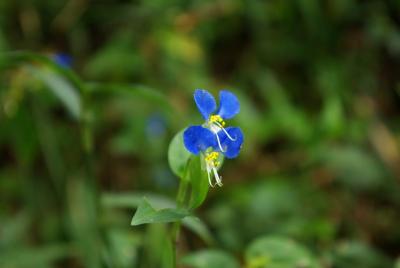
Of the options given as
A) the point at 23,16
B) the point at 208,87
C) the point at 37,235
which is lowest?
the point at 37,235

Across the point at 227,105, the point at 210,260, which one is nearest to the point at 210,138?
the point at 227,105

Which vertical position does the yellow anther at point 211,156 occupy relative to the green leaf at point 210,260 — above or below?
above

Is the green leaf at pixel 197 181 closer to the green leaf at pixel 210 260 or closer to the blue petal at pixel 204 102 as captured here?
the blue petal at pixel 204 102

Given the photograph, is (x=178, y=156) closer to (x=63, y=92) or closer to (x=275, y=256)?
(x=275, y=256)

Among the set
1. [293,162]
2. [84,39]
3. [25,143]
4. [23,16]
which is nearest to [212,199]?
[293,162]

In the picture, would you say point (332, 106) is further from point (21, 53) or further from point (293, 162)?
point (21, 53)

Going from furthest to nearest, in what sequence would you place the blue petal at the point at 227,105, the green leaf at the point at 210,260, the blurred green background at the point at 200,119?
the blurred green background at the point at 200,119, the green leaf at the point at 210,260, the blue petal at the point at 227,105

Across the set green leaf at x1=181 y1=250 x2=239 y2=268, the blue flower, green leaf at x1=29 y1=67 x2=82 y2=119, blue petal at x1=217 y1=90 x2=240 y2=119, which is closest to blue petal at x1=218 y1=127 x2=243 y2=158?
the blue flower

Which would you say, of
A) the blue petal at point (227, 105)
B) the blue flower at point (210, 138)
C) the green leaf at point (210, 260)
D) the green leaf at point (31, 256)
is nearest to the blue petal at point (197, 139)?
the blue flower at point (210, 138)
